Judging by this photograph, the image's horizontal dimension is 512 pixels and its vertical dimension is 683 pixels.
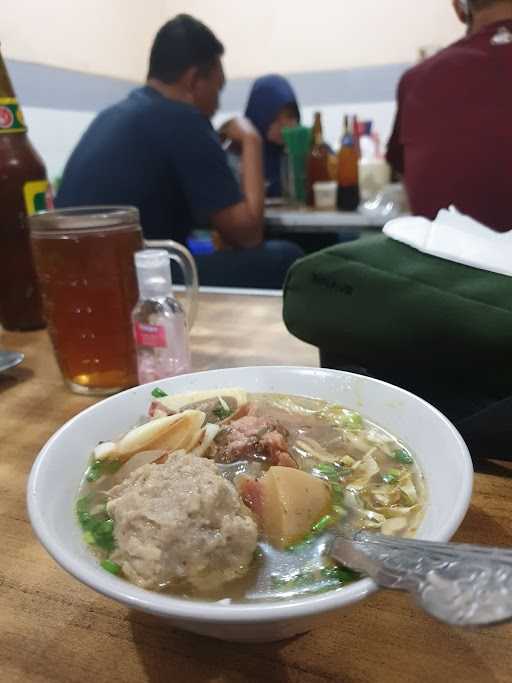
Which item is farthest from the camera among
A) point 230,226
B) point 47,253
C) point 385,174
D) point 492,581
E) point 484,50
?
point 385,174

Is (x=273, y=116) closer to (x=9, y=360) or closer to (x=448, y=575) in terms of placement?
(x=9, y=360)

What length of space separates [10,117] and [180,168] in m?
1.19

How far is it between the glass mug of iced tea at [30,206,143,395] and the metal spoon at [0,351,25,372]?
11 centimetres

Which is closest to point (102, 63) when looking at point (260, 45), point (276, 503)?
Result: point (260, 45)

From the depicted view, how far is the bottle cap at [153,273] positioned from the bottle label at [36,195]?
1.48ft

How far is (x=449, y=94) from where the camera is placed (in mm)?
1960

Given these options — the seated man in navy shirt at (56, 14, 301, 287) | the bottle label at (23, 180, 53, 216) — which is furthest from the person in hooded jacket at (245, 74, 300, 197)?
the bottle label at (23, 180, 53, 216)

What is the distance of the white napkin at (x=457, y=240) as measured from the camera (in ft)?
2.48

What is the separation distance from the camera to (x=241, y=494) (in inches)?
22.0

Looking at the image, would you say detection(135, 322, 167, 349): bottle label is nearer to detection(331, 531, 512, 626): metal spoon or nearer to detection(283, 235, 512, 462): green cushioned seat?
detection(283, 235, 512, 462): green cushioned seat

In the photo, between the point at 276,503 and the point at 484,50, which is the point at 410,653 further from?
the point at 484,50

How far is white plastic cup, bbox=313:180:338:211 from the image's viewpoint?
10.1 ft

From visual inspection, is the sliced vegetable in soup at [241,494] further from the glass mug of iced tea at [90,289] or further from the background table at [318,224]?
the background table at [318,224]

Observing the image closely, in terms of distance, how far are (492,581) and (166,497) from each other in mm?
260
